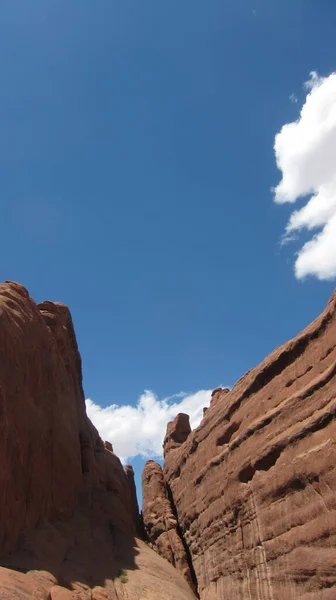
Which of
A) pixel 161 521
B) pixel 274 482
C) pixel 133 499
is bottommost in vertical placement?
pixel 274 482

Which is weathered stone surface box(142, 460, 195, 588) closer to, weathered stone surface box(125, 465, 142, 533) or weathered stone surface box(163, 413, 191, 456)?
weathered stone surface box(125, 465, 142, 533)

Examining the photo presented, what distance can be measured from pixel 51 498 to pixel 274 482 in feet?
40.8

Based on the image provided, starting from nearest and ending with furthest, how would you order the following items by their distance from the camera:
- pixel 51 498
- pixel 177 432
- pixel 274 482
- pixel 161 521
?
pixel 274 482 < pixel 51 498 < pixel 161 521 < pixel 177 432

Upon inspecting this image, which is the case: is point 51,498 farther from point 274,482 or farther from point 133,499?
point 133,499

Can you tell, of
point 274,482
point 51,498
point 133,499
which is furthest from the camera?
point 133,499

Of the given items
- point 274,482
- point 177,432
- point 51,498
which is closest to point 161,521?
point 177,432

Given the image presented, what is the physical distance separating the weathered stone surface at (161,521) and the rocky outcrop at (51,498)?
1.04 metres

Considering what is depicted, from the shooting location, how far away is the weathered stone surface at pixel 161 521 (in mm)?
29625

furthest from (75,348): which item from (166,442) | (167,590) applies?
(167,590)

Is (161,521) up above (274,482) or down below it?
above

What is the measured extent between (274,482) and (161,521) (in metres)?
17.4

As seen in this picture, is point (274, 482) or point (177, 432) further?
point (177, 432)

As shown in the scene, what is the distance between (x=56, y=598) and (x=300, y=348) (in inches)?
512

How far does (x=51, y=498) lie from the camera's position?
2523 centimetres
